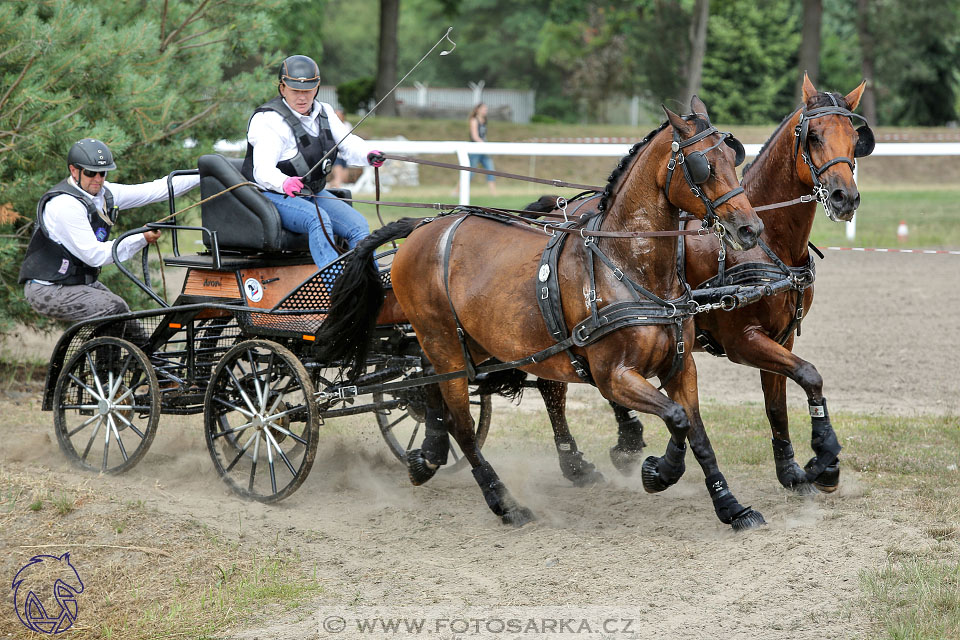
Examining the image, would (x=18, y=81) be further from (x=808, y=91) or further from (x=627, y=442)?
(x=808, y=91)

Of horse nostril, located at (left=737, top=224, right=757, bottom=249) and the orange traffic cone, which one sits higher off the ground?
horse nostril, located at (left=737, top=224, right=757, bottom=249)

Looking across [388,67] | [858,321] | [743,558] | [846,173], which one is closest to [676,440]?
[743,558]

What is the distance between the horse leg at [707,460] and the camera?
16.3 feet

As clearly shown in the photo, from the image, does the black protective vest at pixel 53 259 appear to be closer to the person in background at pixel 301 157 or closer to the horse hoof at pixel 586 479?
the person in background at pixel 301 157

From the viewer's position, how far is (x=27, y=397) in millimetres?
8680

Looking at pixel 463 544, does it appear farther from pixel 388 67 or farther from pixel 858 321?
pixel 388 67

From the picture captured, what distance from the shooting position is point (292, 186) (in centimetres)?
588

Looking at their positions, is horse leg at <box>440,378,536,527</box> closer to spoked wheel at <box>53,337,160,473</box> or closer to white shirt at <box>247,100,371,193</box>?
white shirt at <box>247,100,371,193</box>

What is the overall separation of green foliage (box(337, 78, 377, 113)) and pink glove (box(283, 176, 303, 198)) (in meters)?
29.1

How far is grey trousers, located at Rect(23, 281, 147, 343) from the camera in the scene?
268 inches

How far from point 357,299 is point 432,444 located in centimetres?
96

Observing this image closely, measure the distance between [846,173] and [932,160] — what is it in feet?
71.9

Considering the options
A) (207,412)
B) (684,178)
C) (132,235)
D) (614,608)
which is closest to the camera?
(614,608)

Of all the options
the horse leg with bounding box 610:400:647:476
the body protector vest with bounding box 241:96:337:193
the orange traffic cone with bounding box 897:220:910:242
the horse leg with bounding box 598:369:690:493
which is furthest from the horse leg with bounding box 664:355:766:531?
the orange traffic cone with bounding box 897:220:910:242
